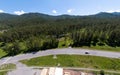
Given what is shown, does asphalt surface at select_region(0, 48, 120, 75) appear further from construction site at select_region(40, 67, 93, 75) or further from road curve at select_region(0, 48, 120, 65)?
construction site at select_region(40, 67, 93, 75)

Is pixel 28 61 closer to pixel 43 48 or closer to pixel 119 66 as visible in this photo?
pixel 43 48

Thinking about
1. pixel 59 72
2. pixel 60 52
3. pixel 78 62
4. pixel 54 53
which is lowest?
pixel 78 62

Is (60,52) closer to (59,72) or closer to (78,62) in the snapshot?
(78,62)

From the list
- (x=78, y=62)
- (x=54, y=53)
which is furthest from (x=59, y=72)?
(x=54, y=53)

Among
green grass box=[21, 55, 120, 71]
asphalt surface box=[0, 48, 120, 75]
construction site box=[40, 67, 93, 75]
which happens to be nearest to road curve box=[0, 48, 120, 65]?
asphalt surface box=[0, 48, 120, 75]

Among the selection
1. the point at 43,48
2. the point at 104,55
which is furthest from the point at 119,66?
the point at 43,48

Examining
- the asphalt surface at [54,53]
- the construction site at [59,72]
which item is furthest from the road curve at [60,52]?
the construction site at [59,72]

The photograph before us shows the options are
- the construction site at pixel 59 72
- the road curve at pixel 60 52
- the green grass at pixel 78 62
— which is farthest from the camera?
the road curve at pixel 60 52

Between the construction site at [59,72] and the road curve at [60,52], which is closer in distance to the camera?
the construction site at [59,72]

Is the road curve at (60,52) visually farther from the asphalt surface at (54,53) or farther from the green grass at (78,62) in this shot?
the green grass at (78,62)
